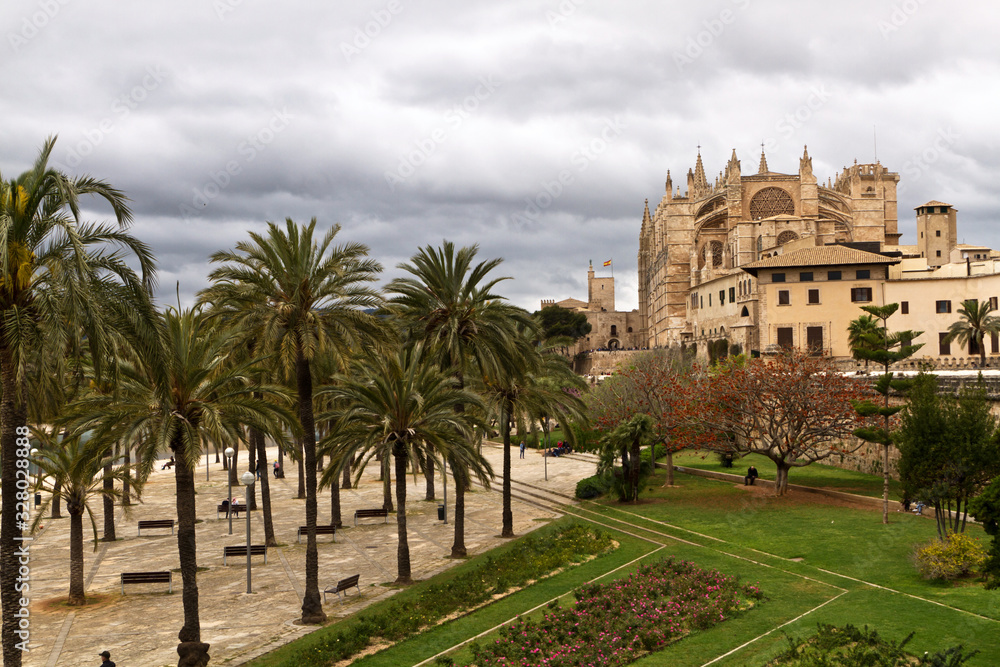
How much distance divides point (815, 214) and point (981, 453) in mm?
73571

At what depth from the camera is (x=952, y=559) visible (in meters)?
18.8

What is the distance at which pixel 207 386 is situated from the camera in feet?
59.0

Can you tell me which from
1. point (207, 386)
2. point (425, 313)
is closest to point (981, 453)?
point (425, 313)

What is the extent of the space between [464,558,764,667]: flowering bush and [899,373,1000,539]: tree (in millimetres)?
6059

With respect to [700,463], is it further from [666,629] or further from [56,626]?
[56,626]

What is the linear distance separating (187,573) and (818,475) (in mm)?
29700

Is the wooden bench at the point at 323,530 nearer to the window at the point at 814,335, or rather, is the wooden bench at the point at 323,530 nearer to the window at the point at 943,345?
the window at the point at 814,335

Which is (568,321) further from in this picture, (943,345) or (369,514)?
(369,514)

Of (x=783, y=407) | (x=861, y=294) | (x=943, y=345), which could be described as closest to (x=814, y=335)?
(x=861, y=294)

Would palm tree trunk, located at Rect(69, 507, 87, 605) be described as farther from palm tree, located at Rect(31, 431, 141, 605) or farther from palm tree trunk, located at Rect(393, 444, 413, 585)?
palm tree trunk, located at Rect(393, 444, 413, 585)

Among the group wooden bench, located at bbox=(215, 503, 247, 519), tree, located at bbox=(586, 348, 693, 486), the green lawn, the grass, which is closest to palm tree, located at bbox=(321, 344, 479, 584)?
the green lawn

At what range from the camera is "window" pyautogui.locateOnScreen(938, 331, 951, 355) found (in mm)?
56581

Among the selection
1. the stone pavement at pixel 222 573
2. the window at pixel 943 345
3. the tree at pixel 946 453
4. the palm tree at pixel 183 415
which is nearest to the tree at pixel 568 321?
the window at pixel 943 345

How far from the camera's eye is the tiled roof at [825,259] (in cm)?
5950
